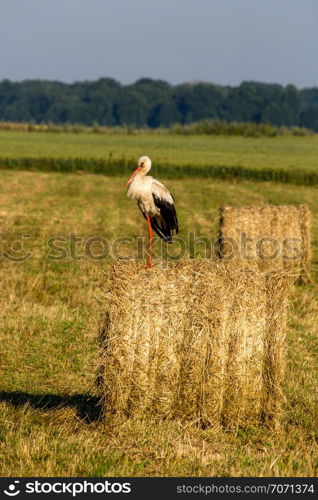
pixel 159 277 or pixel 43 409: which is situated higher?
pixel 159 277

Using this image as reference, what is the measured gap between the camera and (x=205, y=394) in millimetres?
8305

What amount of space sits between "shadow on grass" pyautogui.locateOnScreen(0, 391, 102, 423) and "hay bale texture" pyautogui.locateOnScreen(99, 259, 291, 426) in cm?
51

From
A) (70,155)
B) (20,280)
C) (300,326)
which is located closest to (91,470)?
(300,326)

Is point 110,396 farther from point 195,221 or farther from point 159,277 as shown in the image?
point 195,221

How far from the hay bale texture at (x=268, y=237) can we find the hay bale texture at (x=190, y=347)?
809 centimetres

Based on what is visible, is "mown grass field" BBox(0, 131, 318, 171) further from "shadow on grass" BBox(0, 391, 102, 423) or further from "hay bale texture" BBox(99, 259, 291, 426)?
"hay bale texture" BBox(99, 259, 291, 426)

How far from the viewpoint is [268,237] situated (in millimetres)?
17203

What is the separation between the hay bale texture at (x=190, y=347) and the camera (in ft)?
26.9

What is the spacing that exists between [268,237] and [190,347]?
9.23 meters

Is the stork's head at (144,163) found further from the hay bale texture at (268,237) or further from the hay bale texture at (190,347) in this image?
the hay bale texture at (268,237)

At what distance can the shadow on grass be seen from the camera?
28.4 feet

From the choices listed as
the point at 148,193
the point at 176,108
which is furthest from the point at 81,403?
the point at 176,108

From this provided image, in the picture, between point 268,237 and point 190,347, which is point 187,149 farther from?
point 190,347
